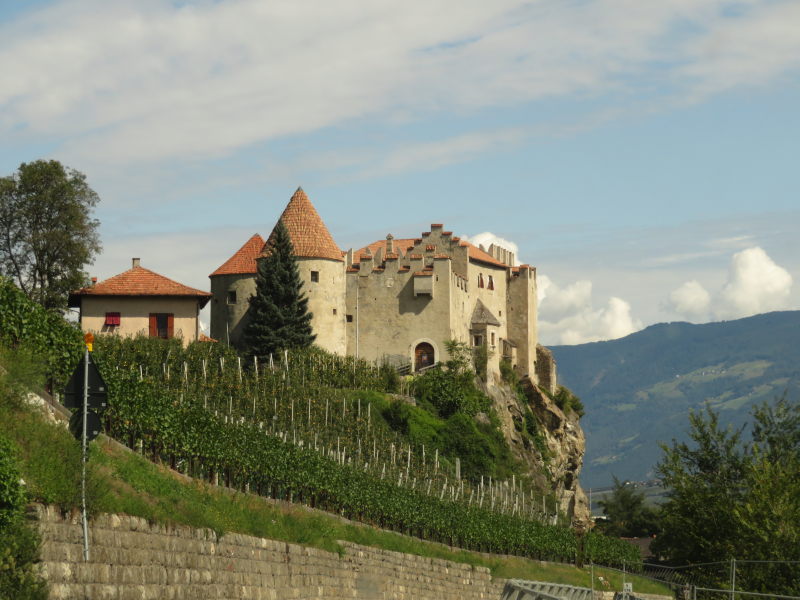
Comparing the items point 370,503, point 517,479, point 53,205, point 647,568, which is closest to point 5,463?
point 370,503

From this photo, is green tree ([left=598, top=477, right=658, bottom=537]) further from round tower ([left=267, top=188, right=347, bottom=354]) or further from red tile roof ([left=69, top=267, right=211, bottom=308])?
red tile roof ([left=69, top=267, right=211, bottom=308])

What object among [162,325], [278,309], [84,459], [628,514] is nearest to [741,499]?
[278,309]

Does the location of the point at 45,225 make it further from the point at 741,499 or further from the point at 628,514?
the point at 628,514

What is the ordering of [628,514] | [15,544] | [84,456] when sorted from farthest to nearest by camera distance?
[628,514], [84,456], [15,544]

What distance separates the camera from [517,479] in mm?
74250

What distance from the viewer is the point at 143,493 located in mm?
21719

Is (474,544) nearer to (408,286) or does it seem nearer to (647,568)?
(408,286)

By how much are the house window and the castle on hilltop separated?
429cm

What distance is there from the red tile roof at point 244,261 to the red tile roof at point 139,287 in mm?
3662

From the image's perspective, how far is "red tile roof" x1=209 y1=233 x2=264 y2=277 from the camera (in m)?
74.1

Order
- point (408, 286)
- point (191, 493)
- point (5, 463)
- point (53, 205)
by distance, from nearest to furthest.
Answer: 1. point (5, 463)
2. point (191, 493)
3. point (53, 205)
4. point (408, 286)

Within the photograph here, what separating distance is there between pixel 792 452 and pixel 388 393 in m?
28.6

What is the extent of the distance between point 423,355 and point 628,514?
191 feet

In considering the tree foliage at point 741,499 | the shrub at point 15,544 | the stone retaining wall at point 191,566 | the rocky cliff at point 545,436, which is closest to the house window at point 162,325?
the rocky cliff at point 545,436
